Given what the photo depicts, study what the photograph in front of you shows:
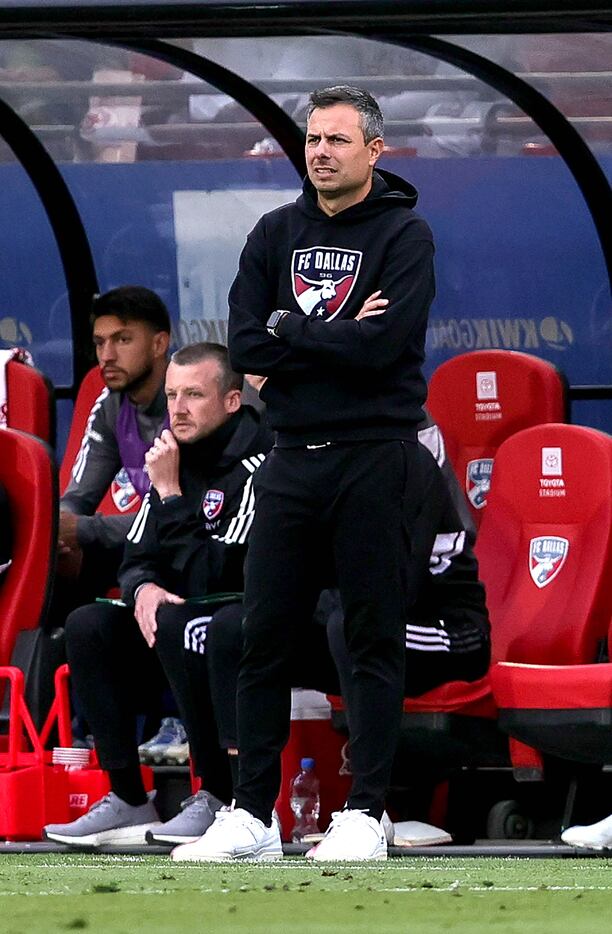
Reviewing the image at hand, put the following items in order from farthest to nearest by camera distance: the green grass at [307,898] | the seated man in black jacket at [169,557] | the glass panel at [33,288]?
the glass panel at [33,288] → the seated man in black jacket at [169,557] → the green grass at [307,898]

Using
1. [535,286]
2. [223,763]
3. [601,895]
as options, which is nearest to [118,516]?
[223,763]

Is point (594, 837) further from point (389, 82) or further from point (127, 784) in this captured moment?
point (389, 82)

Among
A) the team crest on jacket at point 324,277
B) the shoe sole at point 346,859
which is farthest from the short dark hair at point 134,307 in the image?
the shoe sole at point 346,859

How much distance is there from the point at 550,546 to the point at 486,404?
0.75 meters

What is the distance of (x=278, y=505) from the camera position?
4789 mm

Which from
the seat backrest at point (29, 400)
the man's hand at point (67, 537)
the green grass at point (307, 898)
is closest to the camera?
the green grass at point (307, 898)

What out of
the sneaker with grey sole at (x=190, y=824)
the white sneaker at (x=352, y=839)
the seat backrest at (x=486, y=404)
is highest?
the seat backrest at (x=486, y=404)

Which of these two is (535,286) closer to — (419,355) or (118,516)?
(118,516)

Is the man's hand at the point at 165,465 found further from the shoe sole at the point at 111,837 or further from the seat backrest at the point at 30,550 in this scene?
the shoe sole at the point at 111,837

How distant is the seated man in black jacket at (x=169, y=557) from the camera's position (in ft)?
19.3

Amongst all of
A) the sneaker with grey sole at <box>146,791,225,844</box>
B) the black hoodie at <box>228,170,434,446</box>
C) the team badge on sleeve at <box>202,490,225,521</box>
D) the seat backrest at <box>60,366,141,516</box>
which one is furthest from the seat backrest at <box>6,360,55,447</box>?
the black hoodie at <box>228,170,434,446</box>

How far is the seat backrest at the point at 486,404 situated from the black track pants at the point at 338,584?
214 cm

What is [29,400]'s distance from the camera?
7176mm

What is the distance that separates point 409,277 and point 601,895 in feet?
5.25
